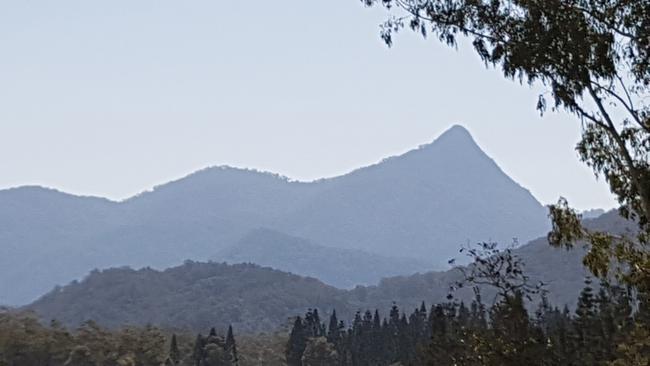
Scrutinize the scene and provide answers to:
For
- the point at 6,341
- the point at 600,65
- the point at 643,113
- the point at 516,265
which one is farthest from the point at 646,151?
the point at 6,341

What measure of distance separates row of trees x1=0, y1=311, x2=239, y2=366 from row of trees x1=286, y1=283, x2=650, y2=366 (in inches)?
476

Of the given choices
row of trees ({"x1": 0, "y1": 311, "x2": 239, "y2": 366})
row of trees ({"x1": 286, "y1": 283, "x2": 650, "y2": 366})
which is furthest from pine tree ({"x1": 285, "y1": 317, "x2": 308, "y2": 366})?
row of trees ({"x1": 0, "y1": 311, "x2": 239, "y2": 366})

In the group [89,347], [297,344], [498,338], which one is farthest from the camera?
[297,344]

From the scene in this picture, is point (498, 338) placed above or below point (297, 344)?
below

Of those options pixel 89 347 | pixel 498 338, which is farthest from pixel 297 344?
pixel 498 338

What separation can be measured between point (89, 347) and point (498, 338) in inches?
3062

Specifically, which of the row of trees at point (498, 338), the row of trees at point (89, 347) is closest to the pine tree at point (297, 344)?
the row of trees at point (498, 338)

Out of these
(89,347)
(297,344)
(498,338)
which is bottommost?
(498,338)

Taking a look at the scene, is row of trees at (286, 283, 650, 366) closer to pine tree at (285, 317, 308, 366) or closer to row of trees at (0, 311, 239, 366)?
pine tree at (285, 317, 308, 366)

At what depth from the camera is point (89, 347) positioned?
10538 cm

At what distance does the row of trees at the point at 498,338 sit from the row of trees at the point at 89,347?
39.7 feet

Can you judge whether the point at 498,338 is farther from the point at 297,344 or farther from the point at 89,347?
the point at 297,344

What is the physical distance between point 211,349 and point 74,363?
18127mm

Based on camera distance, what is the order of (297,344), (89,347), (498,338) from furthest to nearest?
(297,344)
(89,347)
(498,338)
